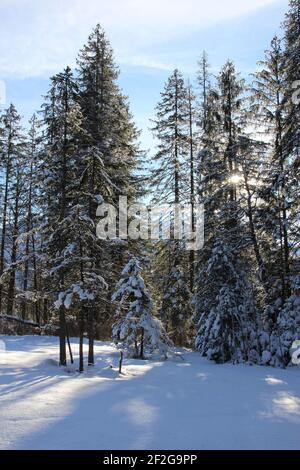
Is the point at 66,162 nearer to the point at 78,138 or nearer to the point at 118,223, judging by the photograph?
the point at 78,138

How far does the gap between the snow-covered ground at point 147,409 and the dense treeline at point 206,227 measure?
118 inches

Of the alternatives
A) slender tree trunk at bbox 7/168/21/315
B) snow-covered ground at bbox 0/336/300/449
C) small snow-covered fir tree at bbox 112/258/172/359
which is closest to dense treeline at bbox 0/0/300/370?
small snow-covered fir tree at bbox 112/258/172/359

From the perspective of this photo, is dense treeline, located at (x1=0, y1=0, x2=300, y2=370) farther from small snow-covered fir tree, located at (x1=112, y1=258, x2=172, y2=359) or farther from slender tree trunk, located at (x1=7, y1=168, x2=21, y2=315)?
slender tree trunk, located at (x1=7, y1=168, x2=21, y2=315)

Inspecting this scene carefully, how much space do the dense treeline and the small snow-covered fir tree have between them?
0.06 meters

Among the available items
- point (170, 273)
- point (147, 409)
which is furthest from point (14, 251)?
point (147, 409)

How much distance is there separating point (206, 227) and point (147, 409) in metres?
13.4

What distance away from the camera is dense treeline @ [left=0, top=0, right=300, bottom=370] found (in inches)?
587

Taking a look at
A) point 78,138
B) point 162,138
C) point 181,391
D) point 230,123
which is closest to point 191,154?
point 162,138

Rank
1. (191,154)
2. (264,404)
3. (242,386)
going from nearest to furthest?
(264,404), (242,386), (191,154)

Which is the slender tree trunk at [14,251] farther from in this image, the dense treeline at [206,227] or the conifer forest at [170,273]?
the dense treeline at [206,227]

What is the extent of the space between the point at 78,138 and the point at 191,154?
38.8 ft

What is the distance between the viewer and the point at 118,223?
21.5 metres

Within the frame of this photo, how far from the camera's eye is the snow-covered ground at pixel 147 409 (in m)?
5.69

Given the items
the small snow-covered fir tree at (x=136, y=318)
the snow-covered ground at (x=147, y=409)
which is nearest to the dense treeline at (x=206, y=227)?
the small snow-covered fir tree at (x=136, y=318)
